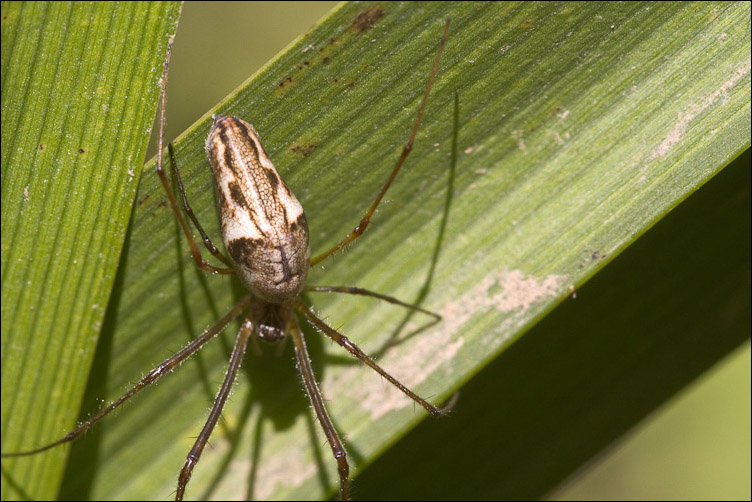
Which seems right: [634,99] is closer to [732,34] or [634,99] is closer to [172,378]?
[732,34]

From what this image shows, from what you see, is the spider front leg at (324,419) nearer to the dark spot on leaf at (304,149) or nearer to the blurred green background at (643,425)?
the dark spot on leaf at (304,149)

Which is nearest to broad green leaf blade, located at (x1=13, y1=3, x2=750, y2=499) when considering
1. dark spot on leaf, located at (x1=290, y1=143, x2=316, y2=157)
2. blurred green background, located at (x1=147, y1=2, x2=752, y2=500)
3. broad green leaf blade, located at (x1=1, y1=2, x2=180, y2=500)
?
dark spot on leaf, located at (x1=290, y1=143, x2=316, y2=157)

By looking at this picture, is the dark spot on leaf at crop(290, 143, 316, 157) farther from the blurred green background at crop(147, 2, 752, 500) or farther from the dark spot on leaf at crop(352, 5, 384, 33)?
the blurred green background at crop(147, 2, 752, 500)

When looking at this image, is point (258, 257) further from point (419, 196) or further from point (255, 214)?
point (419, 196)

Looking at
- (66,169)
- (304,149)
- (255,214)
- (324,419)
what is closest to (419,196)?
(304,149)

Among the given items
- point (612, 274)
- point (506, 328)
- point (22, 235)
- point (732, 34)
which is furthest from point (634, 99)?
point (22, 235)

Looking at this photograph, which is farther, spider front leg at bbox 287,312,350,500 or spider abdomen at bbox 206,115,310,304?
spider front leg at bbox 287,312,350,500
